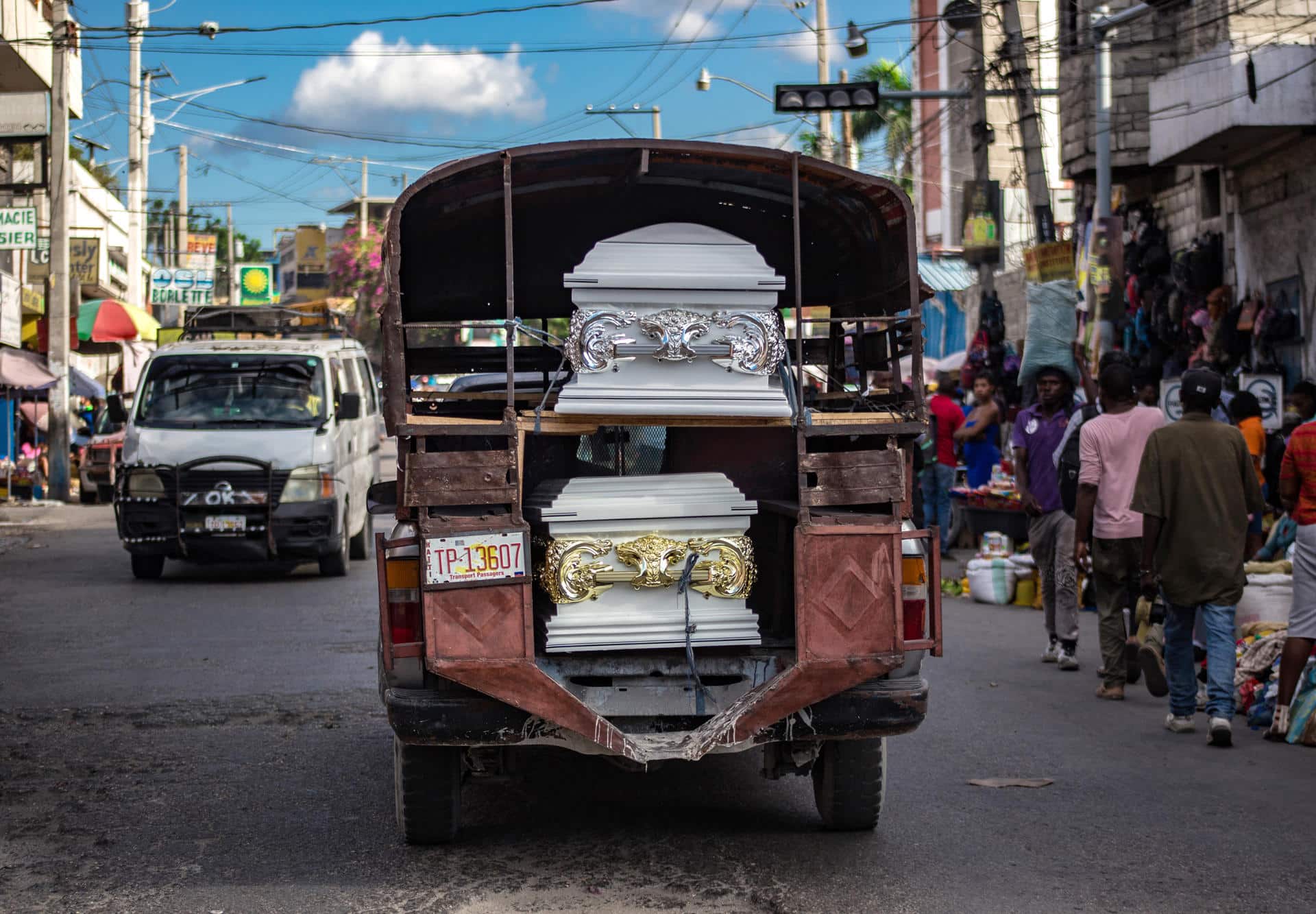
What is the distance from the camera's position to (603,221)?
7.14 metres

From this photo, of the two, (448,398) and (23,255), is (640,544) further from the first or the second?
(23,255)

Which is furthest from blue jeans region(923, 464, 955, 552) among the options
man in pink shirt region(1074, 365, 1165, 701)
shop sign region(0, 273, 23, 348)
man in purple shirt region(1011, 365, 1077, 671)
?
shop sign region(0, 273, 23, 348)

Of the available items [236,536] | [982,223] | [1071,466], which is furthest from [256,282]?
[1071,466]

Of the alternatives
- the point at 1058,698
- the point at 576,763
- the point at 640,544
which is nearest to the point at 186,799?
the point at 576,763

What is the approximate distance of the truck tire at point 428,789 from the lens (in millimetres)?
5605

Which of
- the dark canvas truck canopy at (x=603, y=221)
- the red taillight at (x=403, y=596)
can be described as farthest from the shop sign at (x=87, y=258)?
the red taillight at (x=403, y=596)

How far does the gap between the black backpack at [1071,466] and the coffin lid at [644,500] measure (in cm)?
400

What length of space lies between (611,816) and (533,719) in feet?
3.79

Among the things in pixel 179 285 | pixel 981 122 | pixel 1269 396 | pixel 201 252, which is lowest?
pixel 1269 396

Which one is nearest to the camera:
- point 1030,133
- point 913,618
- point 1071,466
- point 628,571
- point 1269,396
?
point 913,618

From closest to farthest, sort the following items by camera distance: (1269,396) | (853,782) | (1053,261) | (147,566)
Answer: (853,782) → (1269,396) → (147,566) → (1053,261)

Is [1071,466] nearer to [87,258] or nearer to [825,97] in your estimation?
[825,97]

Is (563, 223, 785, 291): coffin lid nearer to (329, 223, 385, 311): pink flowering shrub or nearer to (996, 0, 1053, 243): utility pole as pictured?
(996, 0, 1053, 243): utility pole

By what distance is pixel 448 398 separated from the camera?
6.93 metres
